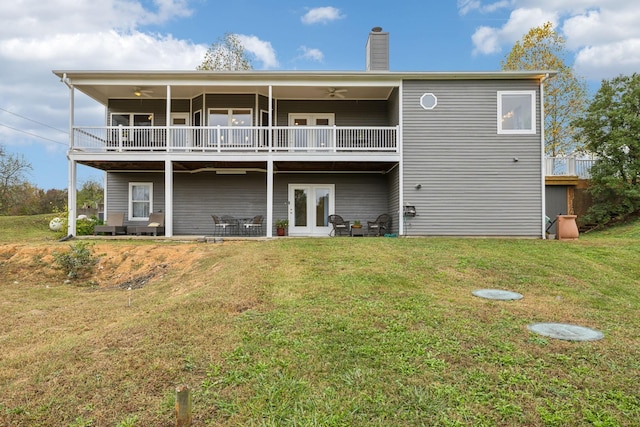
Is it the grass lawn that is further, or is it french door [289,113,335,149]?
french door [289,113,335,149]

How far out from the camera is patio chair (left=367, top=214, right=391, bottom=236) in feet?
42.8

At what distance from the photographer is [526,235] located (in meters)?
12.0

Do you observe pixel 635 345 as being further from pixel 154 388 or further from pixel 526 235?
pixel 526 235

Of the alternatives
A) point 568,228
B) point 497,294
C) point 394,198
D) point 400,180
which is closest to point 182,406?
point 497,294

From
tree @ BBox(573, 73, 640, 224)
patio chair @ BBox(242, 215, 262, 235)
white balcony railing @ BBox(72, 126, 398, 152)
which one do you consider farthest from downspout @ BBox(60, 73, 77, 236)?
tree @ BBox(573, 73, 640, 224)

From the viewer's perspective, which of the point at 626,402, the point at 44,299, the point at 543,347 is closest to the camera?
the point at 626,402

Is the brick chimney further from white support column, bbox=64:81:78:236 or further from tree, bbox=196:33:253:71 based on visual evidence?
tree, bbox=196:33:253:71

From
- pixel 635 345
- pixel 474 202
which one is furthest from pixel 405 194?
pixel 635 345

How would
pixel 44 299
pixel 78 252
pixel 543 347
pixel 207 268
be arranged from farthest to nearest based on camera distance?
1. pixel 78 252
2. pixel 207 268
3. pixel 44 299
4. pixel 543 347

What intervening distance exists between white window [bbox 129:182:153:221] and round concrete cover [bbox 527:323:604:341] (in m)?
13.5

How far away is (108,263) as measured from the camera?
31.6ft

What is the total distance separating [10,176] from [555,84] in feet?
112

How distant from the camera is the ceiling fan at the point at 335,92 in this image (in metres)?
13.0

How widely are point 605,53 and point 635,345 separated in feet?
111
